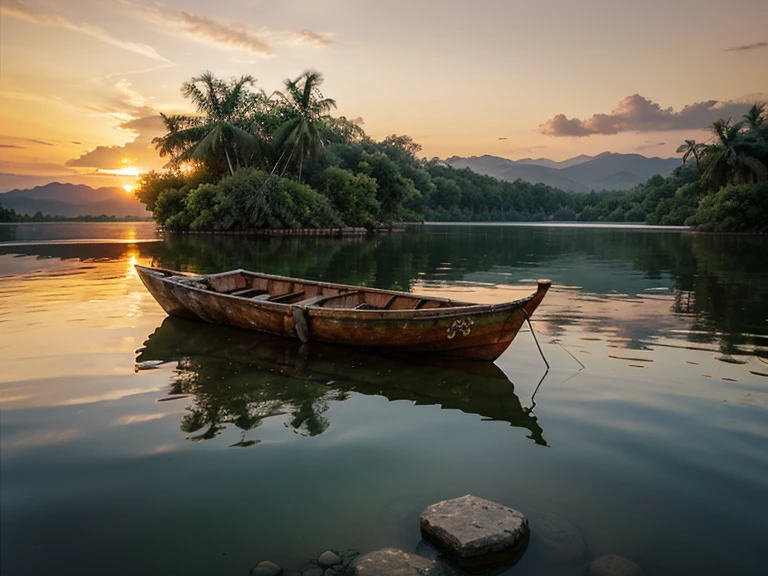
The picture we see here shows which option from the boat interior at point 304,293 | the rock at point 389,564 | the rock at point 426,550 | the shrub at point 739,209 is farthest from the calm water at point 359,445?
the shrub at point 739,209

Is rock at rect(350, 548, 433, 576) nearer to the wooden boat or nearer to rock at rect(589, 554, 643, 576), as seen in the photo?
rock at rect(589, 554, 643, 576)

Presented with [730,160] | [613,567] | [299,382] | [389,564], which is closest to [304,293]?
[299,382]

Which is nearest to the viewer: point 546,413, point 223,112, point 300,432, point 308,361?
point 300,432

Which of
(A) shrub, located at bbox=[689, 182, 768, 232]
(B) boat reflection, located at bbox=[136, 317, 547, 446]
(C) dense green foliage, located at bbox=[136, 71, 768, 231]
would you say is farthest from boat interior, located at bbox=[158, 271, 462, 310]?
(A) shrub, located at bbox=[689, 182, 768, 232]

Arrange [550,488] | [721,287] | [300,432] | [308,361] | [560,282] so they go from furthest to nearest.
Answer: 1. [560,282]
2. [721,287]
3. [308,361]
4. [300,432]
5. [550,488]

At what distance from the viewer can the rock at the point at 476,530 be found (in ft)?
10.1

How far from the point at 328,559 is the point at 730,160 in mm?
52465

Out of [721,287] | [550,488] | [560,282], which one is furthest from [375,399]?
[721,287]

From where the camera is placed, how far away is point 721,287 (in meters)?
14.1

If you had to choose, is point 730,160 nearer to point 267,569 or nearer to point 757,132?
point 757,132

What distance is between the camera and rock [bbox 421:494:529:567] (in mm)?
3086

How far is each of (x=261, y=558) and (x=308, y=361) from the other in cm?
437

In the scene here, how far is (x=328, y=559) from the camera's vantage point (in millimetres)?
3082

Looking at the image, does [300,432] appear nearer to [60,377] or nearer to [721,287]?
[60,377]
